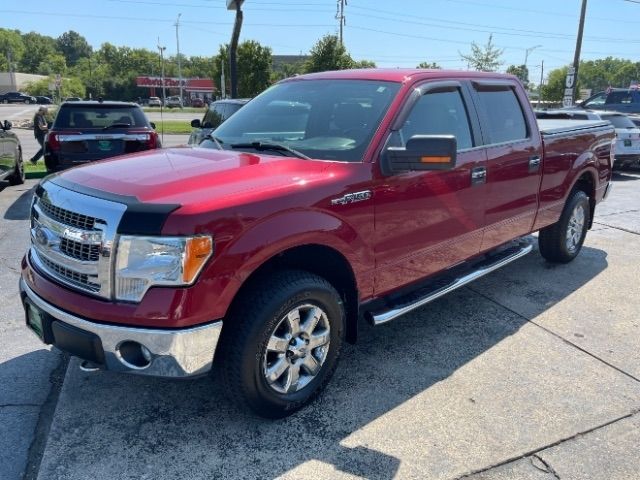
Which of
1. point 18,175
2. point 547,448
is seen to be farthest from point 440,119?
point 18,175

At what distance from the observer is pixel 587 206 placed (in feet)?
20.0

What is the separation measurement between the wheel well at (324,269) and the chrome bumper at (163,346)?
0.89ft

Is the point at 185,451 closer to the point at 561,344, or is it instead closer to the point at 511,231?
the point at 561,344

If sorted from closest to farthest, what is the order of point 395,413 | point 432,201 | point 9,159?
point 395,413, point 432,201, point 9,159

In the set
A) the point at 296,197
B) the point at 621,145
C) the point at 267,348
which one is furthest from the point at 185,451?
the point at 621,145

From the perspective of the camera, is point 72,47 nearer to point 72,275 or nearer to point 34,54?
point 34,54

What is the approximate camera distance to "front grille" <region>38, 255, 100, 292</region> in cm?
265

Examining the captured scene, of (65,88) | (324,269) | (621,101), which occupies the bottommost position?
(324,269)

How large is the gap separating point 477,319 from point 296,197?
237cm

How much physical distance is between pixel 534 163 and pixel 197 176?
3259 mm

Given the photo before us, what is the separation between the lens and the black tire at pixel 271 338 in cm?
275

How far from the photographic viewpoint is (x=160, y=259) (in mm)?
2490

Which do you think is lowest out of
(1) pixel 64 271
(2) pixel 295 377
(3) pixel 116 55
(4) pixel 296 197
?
(2) pixel 295 377

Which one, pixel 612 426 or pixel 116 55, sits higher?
pixel 116 55
